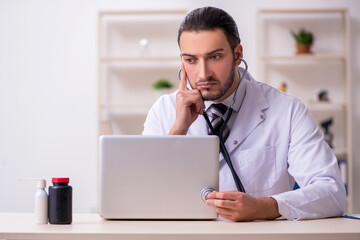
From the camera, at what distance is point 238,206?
140 centimetres

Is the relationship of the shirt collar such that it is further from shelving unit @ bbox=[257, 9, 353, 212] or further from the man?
shelving unit @ bbox=[257, 9, 353, 212]

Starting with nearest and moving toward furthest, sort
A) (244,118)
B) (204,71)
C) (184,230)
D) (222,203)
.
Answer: (184,230)
(222,203)
(204,71)
(244,118)

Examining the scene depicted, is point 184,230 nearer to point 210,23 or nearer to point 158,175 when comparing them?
point 158,175

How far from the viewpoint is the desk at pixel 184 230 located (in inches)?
47.3

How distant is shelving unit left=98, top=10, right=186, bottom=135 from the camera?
4.26 metres

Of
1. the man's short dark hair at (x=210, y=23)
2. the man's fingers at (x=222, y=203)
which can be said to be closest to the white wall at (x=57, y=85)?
the man's short dark hair at (x=210, y=23)

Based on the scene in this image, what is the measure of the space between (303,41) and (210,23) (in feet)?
7.88

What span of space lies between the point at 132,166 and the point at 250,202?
0.34 meters

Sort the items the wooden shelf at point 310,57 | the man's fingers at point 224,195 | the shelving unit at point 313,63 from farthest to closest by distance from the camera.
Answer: the shelving unit at point 313,63 < the wooden shelf at point 310,57 < the man's fingers at point 224,195

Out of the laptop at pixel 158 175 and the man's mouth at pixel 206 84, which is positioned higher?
the man's mouth at pixel 206 84

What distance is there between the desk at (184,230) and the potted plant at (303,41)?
282 cm

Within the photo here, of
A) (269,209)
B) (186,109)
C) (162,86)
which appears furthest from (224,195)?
(162,86)

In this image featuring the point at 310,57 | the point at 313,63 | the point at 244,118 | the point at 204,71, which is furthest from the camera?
the point at 313,63

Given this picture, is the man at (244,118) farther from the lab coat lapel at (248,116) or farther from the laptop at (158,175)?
the laptop at (158,175)
